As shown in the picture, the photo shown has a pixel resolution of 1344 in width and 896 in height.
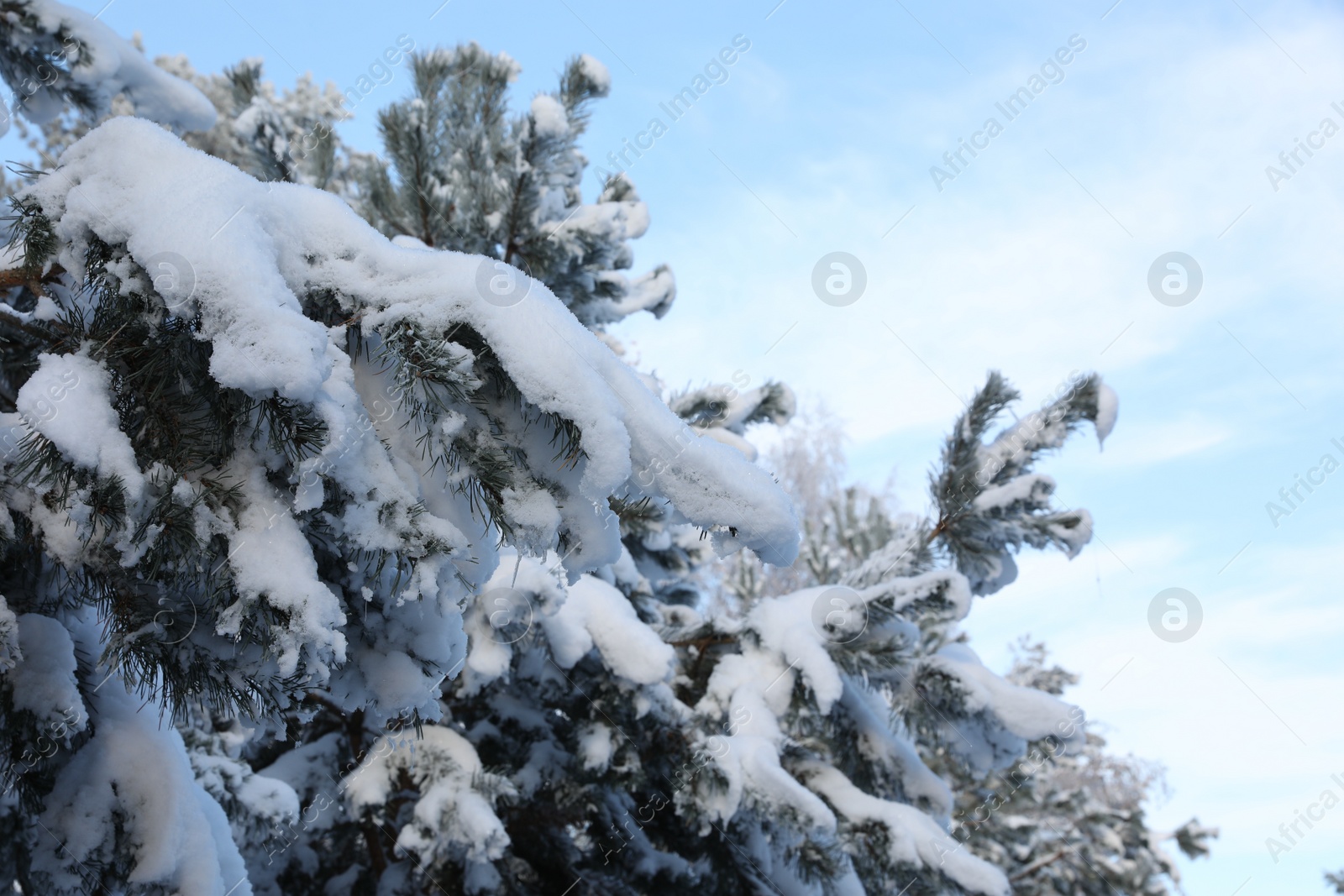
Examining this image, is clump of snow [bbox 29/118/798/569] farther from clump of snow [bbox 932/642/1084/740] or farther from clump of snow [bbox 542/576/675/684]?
clump of snow [bbox 932/642/1084/740]

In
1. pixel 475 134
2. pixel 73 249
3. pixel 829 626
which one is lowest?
pixel 73 249

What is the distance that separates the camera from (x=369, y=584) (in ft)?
5.16

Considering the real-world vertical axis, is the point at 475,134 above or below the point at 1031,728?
above

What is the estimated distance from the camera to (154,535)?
4.44 ft

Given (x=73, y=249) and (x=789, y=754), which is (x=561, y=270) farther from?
(x=73, y=249)

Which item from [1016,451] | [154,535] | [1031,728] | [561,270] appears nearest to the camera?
[154,535]

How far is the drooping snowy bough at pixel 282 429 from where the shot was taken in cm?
132

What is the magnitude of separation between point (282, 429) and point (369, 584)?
366 millimetres

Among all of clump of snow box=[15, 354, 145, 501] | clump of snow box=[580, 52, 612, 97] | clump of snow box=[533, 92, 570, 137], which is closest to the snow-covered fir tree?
clump of snow box=[15, 354, 145, 501]

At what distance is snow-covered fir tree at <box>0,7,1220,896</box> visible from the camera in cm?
135

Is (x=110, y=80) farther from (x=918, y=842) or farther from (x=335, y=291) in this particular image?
(x=918, y=842)

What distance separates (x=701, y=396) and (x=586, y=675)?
1602 mm

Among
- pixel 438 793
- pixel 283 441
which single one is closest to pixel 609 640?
pixel 438 793

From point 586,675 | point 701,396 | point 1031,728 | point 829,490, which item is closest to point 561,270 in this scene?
point 701,396
